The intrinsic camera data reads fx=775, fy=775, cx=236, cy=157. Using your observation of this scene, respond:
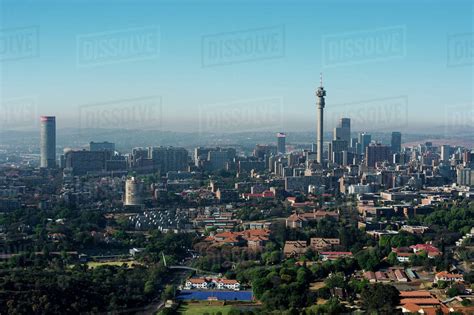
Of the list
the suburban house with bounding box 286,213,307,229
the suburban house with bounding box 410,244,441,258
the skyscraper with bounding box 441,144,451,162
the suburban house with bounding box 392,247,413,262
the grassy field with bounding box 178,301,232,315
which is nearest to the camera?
the grassy field with bounding box 178,301,232,315

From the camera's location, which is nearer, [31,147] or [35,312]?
[35,312]

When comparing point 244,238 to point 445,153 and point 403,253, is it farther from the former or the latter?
point 445,153

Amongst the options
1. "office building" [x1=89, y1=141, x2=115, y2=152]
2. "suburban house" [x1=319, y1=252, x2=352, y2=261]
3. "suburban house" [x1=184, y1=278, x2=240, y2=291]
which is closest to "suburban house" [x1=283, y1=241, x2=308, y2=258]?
"suburban house" [x1=319, y1=252, x2=352, y2=261]

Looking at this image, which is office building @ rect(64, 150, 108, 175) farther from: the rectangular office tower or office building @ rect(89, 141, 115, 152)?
office building @ rect(89, 141, 115, 152)

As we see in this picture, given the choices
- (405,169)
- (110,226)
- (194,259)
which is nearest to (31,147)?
(405,169)

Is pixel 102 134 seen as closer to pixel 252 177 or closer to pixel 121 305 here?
pixel 252 177

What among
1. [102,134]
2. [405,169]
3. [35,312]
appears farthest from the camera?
[102,134]

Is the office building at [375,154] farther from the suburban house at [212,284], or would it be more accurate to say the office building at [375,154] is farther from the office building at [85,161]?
the suburban house at [212,284]
